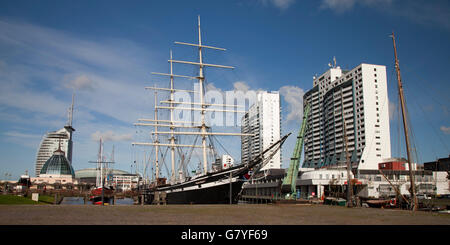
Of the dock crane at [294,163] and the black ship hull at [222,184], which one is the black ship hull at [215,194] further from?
the dock crane at [294,163]

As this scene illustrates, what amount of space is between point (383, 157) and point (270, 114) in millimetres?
81035

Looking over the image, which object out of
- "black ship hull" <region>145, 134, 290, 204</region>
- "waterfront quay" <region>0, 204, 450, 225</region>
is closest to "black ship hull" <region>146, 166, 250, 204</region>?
"black ship hull" <region>145, 134, 290, 204</region>

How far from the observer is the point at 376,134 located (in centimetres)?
12325

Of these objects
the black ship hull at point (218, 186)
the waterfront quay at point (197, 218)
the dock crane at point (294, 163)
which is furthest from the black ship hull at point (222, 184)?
the waterfront quay at point (197, 218)

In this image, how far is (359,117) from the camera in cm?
12700

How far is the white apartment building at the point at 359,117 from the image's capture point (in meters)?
122

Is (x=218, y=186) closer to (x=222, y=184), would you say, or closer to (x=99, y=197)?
(x=222, y=184)

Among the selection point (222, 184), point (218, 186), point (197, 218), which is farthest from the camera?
point (218, 186)

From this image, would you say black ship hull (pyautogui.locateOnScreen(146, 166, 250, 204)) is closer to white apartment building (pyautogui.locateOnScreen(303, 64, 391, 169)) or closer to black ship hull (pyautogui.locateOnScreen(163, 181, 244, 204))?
black ship hull (pyautogui.locateOnScreen(163, 181, 244, 204))

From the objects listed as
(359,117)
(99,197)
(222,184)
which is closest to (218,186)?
(222,184)

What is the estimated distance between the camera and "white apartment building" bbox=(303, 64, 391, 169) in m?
122
